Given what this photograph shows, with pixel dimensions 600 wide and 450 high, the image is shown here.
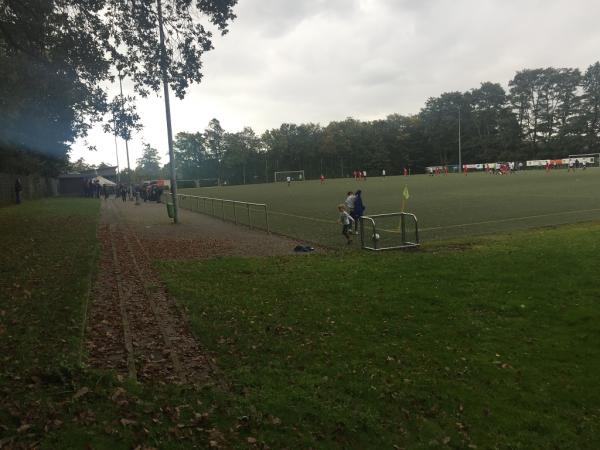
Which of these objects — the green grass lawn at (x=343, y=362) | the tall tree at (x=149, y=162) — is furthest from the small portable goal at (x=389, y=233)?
the tall tree at (x=149, y=162)

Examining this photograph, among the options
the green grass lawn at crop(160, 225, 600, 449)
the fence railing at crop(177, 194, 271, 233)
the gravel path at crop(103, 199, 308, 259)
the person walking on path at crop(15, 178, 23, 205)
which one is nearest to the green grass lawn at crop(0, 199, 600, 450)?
the green grass lawn at crop(160, 225, 600, 449)

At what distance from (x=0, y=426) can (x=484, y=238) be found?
11.7 m

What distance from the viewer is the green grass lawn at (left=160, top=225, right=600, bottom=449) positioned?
3971mm

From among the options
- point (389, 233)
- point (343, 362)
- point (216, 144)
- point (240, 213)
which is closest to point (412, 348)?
point (343, 362)

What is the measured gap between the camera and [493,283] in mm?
8062

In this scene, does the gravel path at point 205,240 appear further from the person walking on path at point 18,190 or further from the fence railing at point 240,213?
the person walking on path at point 18,190

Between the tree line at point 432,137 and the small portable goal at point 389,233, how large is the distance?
3273 inches

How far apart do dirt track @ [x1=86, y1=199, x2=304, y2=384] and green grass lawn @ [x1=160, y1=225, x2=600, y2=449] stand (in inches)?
12.5

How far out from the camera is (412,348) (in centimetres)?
559

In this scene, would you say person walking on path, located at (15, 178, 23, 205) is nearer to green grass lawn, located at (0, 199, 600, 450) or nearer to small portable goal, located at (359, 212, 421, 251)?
small portable goal, located at (359, 212, 421, 251)

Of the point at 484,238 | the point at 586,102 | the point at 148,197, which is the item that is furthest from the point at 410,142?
the point at 484,238

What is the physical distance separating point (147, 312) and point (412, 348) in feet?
12.5

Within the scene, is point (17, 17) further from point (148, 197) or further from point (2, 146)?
point (148, 197)

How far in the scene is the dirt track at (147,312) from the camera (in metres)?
5.05
